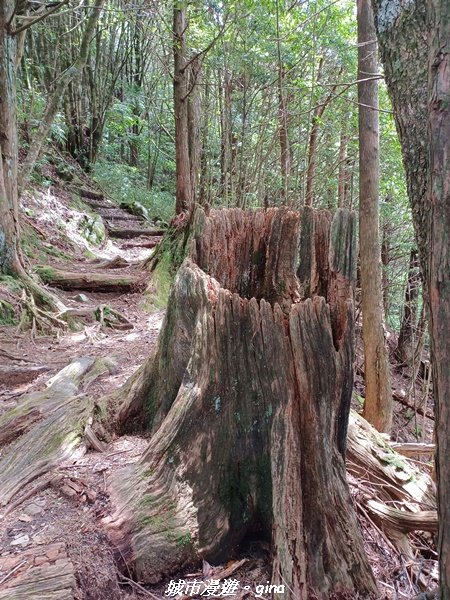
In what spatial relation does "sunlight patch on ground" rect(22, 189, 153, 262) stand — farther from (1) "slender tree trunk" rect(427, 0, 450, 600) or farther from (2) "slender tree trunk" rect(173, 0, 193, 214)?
(1) "slender tree trunk" rect(427, 0, 450, 600)

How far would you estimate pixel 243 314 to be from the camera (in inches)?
84.0

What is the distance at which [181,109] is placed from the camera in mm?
8891

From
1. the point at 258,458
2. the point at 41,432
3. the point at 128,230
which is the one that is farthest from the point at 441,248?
the point at 128,230

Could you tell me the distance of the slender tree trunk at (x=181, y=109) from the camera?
880cm

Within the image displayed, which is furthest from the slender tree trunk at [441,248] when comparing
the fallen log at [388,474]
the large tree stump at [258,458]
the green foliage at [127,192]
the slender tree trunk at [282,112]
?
the green foliage at [127,192]

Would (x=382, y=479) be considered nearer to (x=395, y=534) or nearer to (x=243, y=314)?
(x=395, y=534)

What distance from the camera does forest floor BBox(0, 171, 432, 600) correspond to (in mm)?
1844

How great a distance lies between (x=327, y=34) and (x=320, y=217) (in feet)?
33.2

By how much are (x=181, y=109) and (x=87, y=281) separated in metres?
4.03

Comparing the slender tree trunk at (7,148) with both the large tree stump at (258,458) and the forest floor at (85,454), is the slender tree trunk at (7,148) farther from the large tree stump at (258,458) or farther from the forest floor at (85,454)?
the large tree stump at (258,458)

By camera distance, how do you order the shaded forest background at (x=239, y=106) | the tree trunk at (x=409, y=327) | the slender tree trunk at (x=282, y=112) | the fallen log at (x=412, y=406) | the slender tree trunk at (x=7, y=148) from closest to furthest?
the slender tree trunk at (x=7, y=148) → the fallen log at (x=412, y=406) → the slender tree trunk at (x=282, y=112) → the tree trunk at (x=409, y=327) → the shaded forest background at (x=239, y=106)

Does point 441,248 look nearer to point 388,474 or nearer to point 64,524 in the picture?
point 64,524

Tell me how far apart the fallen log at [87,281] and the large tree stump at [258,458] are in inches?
207

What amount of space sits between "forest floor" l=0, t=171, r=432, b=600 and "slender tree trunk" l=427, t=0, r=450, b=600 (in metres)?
1.05
